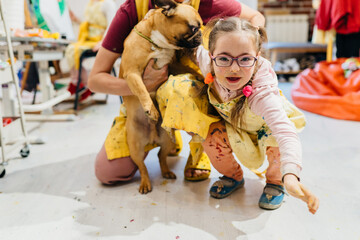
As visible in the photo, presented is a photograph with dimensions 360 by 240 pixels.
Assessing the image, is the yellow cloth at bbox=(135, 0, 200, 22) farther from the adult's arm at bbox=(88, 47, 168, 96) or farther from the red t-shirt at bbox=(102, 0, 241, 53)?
the adult's arm at bbox=(88, 47, 168, 96)

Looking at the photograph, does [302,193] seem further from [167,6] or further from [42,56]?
[42,56]

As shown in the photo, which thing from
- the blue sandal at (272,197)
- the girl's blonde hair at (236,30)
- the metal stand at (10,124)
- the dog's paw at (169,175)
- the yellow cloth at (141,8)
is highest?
the yellow cloth at (141,8)

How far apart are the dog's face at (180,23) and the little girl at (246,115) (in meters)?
0.06

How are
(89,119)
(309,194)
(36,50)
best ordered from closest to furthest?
(309,194)
(36,50)
(89,119)

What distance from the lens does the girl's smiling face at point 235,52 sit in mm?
912

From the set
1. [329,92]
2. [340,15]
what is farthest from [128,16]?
[340,15]

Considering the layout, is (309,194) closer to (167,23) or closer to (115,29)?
(167,23)

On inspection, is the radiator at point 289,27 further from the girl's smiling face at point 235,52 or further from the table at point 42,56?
the girl's smiling face at point 235,52

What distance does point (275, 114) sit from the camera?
888mm

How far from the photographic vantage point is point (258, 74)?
0.98 meters

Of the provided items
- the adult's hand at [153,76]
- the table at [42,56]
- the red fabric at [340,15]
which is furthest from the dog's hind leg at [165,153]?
the red fabric at [340,15]

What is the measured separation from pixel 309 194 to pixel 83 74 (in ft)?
8.25

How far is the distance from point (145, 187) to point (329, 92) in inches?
69.2

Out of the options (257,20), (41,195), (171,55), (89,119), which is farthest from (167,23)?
(89,119)
